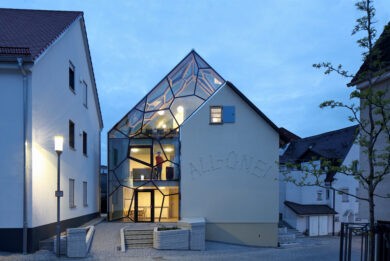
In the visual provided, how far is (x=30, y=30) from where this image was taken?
11922mm

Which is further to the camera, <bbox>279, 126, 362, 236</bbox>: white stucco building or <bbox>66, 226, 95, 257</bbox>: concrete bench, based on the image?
<bbox>279, 126, 362, 236</bbox>: white stucco building

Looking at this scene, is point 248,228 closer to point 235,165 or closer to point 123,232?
point 235,165

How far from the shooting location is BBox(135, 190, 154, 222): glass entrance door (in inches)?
697

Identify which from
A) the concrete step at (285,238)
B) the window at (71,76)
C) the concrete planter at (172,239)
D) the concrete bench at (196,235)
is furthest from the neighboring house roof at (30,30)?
the concrete step at (285,238)

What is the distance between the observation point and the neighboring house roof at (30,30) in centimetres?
948

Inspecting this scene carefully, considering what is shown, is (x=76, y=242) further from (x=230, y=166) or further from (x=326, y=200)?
(x=326, y=200)

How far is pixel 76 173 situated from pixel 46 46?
639cm

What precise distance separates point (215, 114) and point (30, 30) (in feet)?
31.2

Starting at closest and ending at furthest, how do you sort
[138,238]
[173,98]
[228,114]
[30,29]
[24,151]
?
1. [24,151]
2. [30,29]
3. [138,238]
4. [228,114]
5. [173,98]

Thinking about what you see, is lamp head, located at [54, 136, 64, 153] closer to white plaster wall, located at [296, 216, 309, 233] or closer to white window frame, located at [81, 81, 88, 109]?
white window frame, located at [81, 81, 88, 109]

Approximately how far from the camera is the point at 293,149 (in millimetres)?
37969

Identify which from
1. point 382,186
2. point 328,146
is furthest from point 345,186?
point 382,186

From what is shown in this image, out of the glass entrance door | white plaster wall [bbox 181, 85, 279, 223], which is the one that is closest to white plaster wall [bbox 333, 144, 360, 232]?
white plaster wall [bbox 181, 85, 279, 223]

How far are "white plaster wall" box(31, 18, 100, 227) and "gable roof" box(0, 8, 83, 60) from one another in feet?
1.35
